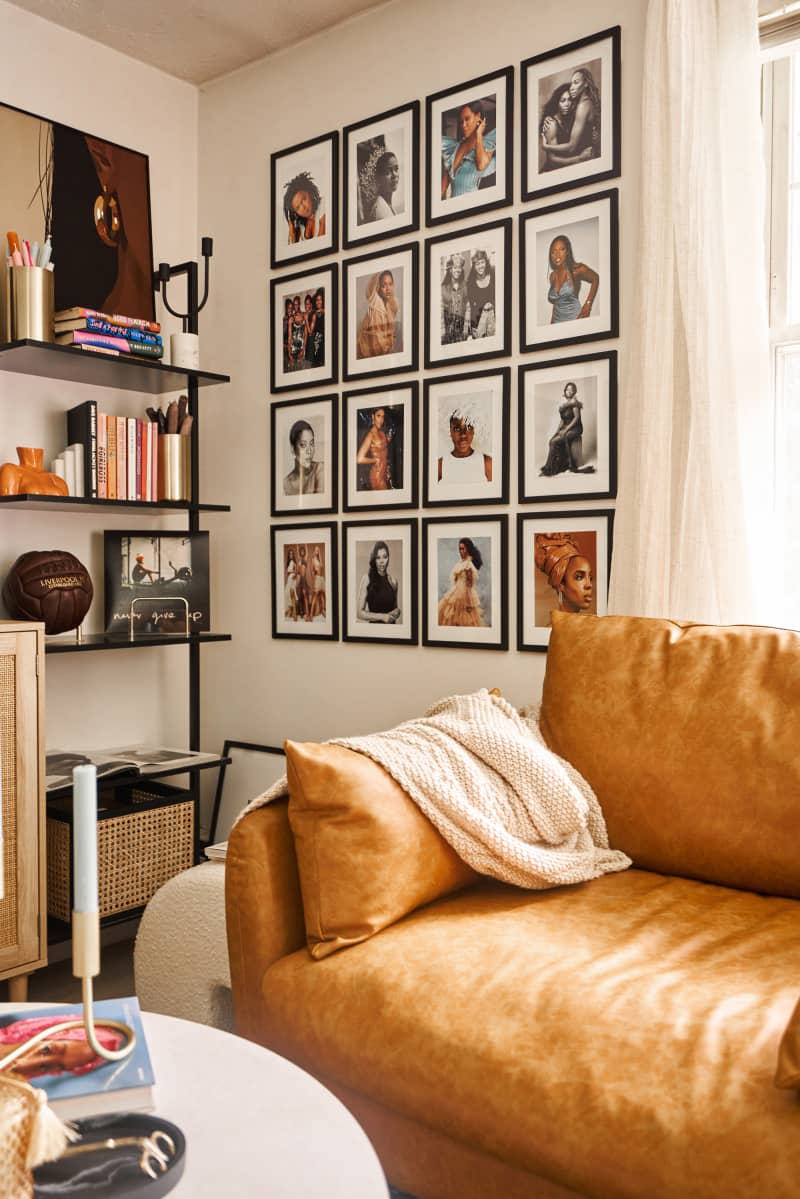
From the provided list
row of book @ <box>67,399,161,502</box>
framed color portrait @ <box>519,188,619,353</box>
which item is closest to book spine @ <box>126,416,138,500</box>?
row of book @ <box>67,399,161,502</box>

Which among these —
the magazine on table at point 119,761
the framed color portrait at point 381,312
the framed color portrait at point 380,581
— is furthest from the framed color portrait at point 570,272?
the magazine on table at point 119,761

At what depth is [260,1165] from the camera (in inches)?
34.8

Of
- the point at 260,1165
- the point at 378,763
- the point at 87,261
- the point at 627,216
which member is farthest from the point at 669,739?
the point at 87,261

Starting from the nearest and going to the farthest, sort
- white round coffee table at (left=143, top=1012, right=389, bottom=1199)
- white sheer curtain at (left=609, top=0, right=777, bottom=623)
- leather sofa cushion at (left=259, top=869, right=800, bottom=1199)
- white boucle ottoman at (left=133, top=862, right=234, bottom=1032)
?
white round coffee table at (left=143, top=1012, right=389, bottom=1199), leather sofa cushion at (left=259, top=869, right=800, bottom=1199), white boucle ottoman at (left=133, top=862, right=234, bottom=1032), white sheer curtain at (left=609, top=0, right=777, bottom=623)

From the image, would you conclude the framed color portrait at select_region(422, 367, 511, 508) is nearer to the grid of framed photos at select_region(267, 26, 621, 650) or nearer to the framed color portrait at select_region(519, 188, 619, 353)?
the grid of framed photos at select_region(267, 26, 621, 650)

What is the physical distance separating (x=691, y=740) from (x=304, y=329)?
1928 millimetres

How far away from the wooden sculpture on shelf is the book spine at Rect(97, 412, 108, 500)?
0.33 feet

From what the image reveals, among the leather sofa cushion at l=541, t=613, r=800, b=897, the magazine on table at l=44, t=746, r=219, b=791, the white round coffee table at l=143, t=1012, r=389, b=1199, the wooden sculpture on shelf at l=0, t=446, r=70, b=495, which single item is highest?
the wooden sculpture on shelf at l=0, t=446, r=70, b=495

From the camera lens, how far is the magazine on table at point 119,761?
2.68 metres

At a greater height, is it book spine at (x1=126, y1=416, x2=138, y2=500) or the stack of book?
the stack of book

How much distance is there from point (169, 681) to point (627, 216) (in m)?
2.07

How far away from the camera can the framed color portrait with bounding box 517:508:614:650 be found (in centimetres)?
248

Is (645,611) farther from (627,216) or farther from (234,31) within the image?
(234,31)

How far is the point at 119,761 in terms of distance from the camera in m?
2.82
